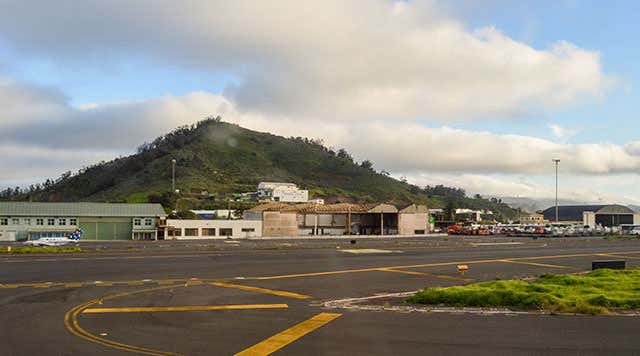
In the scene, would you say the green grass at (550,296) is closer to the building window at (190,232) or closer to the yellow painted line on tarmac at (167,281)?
the yellow painted line on tarmac at (167,281)

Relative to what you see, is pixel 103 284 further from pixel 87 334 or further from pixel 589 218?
pixel 589 218

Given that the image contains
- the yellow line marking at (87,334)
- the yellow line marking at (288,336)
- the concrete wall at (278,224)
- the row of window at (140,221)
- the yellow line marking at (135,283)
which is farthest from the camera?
the concrete wall at (278,224)

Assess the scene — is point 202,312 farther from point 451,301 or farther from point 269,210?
point 269,210

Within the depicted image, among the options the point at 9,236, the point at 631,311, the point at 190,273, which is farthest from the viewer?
the point at 9,236

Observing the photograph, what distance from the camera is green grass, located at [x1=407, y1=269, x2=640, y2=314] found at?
65.0 feet

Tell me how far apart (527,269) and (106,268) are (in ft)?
92.9

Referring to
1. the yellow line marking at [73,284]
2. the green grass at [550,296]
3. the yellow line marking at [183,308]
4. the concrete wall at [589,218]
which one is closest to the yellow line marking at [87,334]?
the yellow line marking at [183,308]

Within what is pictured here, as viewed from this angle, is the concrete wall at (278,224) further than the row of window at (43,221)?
Yes

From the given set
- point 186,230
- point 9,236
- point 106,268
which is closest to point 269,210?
point 186,230

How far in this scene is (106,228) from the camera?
96.7 m

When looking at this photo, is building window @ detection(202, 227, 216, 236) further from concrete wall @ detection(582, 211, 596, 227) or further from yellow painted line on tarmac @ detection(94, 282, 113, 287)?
concrete wall @ detection(582, 211, 596, 227)

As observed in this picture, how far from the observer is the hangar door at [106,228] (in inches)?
3752

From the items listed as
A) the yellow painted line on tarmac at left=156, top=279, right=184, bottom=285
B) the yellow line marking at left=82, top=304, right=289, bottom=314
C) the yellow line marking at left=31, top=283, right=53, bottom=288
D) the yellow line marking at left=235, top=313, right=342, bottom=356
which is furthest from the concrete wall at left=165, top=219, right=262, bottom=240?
the yellow line marking at left=235, top=313, right=342, bottom=356

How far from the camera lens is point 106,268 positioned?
126 feet
